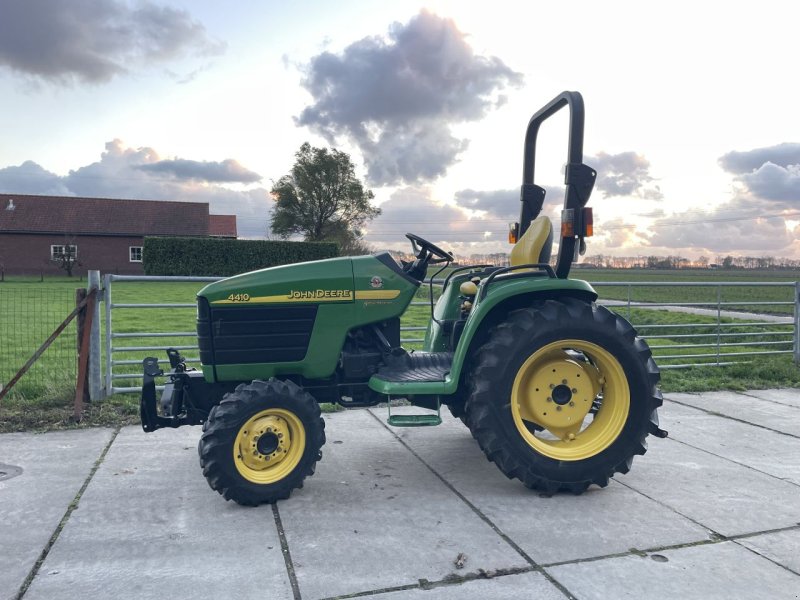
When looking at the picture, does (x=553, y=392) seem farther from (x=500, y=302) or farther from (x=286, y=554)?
(x=286, y=554)

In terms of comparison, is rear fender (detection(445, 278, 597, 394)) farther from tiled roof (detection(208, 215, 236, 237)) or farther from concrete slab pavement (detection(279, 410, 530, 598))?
tiled roof (detection(208, 215, 236, 237))

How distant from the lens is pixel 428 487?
385 cm

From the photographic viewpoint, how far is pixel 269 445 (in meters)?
3.54

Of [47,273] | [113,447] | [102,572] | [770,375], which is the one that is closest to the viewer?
[102,572]

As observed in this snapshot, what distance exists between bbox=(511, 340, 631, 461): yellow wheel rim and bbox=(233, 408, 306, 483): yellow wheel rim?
52.6 inches

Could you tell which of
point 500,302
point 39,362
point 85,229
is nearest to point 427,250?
point 500,302

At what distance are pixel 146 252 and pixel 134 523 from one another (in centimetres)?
2824

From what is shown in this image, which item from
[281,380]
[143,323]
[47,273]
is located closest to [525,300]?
[281,380]

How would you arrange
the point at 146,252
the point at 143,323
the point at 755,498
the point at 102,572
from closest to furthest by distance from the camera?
1. the point at 102,572
2. the point at 755,498
3. the point at 143,323
4. the point at 146,252

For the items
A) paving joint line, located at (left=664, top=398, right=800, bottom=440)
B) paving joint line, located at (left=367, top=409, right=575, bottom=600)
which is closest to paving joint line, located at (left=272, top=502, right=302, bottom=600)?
paving joint line, located at (left=367, top=409, right=575, bottom=600)

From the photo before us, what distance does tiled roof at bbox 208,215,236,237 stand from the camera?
42594 mm

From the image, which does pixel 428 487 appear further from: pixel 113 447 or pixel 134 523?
pixel 113 447

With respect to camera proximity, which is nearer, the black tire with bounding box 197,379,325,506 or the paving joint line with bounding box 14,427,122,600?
Result: the paving joint line with bounding box 14,427,122,600

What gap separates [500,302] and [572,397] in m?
0.74
